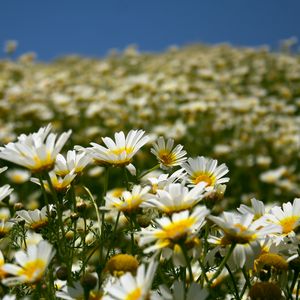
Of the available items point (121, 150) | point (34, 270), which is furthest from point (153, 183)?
point (34, 270)

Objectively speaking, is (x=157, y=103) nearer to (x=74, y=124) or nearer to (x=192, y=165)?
(x=74, y=124)

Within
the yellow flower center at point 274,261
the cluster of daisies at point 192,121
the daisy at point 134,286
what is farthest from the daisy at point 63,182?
the cluster of daisies at point 192,121

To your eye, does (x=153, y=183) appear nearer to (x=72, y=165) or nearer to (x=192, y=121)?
(x=72, y=165)

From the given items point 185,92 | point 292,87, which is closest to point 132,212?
point 185,92

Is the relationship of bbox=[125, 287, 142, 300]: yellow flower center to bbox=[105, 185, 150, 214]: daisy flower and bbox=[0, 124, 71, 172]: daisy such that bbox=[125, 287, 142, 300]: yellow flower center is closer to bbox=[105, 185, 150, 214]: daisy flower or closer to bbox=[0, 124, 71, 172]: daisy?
bbox=[105, 185, 150, 214]: daisy flower

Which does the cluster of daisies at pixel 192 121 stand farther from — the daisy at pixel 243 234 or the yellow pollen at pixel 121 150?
the daisy at pixel 243 234

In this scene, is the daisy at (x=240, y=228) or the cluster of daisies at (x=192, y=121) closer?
the daisy at (x=240, y=228)
